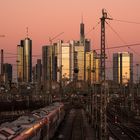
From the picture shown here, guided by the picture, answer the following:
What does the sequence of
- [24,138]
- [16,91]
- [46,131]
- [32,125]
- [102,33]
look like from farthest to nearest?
[16,91] < [46,131] < [102,33] < [32,125] < [24,138]

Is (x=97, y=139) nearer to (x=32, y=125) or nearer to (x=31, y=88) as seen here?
(x=32, y=125)

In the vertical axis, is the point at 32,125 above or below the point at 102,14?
below

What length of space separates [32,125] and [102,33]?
8248mm

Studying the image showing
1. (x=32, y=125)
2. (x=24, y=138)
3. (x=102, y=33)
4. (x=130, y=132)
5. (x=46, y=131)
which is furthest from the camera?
(x=130, y=132)

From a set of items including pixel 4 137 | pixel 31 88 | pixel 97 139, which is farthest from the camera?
pixel 31 88

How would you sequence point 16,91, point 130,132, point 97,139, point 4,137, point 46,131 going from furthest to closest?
point 16,91, point 130,132, point 97,139, point 46,131, point 4,137

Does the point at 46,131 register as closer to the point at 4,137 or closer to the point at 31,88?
the point at 4,137

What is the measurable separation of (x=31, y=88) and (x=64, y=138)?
132 meters

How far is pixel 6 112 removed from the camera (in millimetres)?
95375

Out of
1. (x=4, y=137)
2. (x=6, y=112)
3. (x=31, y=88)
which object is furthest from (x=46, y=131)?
(x=31, y=88)

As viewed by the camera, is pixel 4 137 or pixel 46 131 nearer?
pixel 4 137

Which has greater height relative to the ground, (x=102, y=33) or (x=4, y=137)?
(x=102, y=33)

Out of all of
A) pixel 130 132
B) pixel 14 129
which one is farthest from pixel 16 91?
pixel 14 129

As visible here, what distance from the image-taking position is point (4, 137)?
25859mm
